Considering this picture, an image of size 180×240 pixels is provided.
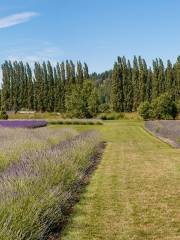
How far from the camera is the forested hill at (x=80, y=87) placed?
73000 millimetres

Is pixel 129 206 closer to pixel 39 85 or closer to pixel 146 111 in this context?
pixel 146 111

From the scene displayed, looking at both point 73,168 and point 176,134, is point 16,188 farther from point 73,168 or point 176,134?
point 176,134

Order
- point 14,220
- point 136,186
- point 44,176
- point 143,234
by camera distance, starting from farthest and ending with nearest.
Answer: point 136,186
point 44,176
point 143,234
point 14,220

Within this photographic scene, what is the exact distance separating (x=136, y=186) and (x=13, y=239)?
5.72 metres

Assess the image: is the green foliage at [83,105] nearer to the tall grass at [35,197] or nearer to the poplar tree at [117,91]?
the poplar tree at [117,91]

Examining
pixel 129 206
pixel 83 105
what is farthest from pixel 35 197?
pixel 83 105

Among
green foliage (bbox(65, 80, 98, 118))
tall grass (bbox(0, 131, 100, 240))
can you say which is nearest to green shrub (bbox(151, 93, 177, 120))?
green foliage (bbox(65, 80, 98, 118))

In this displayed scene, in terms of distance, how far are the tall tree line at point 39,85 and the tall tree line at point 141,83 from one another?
10.9 m

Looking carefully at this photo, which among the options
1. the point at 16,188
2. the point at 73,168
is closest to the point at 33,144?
the point at 73,168

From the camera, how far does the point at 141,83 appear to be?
3484 inches

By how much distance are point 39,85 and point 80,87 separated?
2757cm

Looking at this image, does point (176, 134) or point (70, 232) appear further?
point (176, 134)

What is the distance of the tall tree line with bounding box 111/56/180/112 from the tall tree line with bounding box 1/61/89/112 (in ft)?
35.6

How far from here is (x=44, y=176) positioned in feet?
25.6
